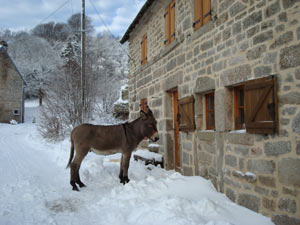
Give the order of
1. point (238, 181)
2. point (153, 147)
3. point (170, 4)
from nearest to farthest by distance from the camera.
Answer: point (238, 181)
point (170, 4)
point (153, 147)

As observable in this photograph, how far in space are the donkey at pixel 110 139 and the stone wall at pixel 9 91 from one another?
1080 inches

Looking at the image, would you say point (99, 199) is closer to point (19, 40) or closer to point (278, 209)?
point (278, 209)

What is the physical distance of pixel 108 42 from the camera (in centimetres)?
4462

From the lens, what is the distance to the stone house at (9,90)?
28578mm

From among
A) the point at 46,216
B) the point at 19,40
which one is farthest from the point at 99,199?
the point at 19,40

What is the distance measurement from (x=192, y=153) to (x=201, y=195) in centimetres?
144

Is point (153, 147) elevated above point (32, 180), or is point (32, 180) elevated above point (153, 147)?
point (153, 147)

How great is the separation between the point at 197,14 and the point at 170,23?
175 cm

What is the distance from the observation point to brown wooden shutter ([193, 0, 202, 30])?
207 inches

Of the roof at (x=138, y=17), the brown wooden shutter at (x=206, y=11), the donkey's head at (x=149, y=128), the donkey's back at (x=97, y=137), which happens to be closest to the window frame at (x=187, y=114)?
the donkey's head at (x=149, y=128)

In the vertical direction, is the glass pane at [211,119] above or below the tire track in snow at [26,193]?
above

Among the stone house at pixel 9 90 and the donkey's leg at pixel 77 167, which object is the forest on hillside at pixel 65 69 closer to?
the stone house at pixel 9 90

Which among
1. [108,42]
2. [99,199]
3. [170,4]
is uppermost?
[108,42]

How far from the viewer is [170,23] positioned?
7043 mm
